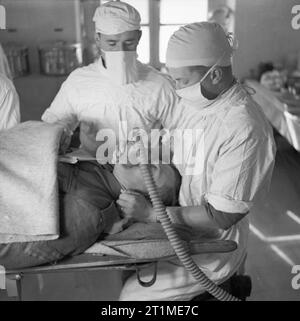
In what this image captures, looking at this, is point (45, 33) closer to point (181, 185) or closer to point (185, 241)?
point (181, 185)

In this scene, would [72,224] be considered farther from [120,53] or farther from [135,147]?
[120,53]

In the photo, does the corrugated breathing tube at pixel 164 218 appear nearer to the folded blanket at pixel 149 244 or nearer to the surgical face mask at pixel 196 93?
the folded blanket at pixel 149 244

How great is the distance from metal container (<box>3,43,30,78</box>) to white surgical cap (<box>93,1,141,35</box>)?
25cm

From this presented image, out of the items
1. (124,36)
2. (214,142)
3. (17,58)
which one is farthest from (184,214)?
(17,58)

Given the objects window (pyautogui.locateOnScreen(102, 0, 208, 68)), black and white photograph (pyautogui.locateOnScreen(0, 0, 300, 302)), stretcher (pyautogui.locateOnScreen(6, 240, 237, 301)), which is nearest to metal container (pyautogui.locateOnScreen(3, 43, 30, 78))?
black and white photograph (pyautogui.locateOnScreen(0, 0, 300, 302))

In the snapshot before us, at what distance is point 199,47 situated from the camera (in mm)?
934

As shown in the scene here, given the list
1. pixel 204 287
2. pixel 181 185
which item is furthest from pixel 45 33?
pixel 204 287

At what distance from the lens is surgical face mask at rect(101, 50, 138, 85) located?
1.17 meters

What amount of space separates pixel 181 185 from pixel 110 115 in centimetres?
34

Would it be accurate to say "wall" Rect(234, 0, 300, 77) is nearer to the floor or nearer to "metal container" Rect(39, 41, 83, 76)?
"metal container" Rect(39, 41, 83, 76)

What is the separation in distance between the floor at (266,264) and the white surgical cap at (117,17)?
0.79m

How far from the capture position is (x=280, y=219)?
7.10 ft

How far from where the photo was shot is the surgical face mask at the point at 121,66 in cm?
117

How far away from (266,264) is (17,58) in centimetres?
131
